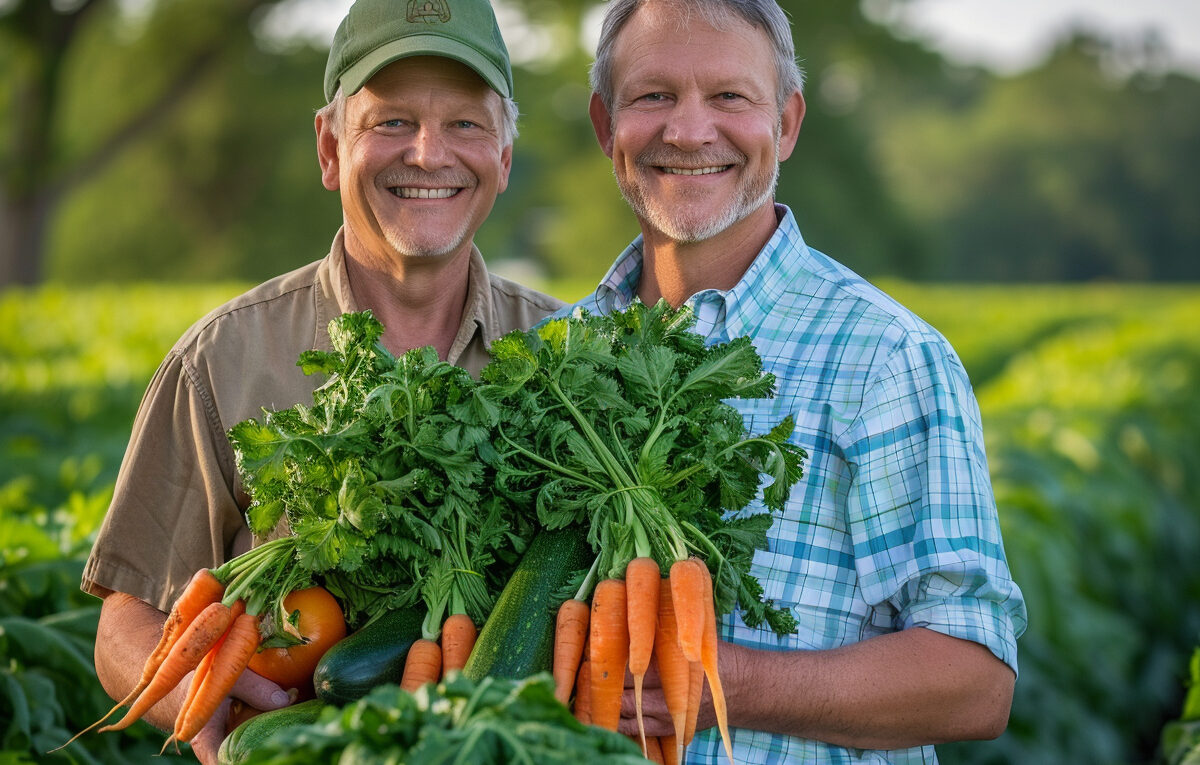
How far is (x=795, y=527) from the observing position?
2.78 meters

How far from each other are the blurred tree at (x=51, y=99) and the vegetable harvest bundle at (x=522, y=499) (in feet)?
69.5

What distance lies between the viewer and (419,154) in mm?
3262

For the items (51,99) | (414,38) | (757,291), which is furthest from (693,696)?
(51,99)

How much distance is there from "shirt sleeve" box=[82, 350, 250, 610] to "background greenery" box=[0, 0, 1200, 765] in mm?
627

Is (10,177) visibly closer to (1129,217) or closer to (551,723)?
(551,723)

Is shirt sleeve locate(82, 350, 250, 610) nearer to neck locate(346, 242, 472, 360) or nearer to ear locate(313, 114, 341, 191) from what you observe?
neck locate(346, 242, 472, 360)

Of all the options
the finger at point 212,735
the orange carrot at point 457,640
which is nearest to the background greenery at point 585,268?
the finger at point 212,735

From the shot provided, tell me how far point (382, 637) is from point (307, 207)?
139ft

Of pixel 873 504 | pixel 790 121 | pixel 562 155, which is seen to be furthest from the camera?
pixel 562 155

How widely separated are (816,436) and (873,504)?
21 cm

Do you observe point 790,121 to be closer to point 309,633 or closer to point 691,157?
point 691,157

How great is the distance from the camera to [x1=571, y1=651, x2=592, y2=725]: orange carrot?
238 centimetres

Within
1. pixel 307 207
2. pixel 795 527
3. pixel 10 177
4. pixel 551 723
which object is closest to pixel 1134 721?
pixel 795 527

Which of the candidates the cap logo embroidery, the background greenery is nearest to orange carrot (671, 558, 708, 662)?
the cap logo embroidery
